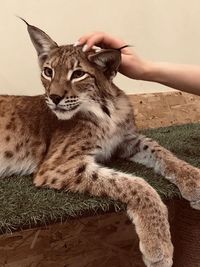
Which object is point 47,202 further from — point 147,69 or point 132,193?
point 147,69

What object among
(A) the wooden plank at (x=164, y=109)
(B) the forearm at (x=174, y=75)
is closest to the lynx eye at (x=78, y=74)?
(B) the forearm at (x=174, y=75)

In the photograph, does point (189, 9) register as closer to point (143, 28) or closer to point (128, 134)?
point (143, 28)

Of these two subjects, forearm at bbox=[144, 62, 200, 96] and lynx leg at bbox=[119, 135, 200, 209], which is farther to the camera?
forearm at bbox=[144, 62, 200, 96]

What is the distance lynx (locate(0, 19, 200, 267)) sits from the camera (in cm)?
119

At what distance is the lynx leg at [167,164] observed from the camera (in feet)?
4.15

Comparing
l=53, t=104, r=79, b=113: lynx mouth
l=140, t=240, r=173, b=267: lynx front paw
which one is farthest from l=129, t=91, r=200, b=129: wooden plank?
l=140, t=240, r=173, b=267: lynx front paw

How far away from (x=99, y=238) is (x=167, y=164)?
0.64 m

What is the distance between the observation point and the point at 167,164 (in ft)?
4.58

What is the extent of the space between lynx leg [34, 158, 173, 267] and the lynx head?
16 centimetres

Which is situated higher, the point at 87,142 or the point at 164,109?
the point at 87,142

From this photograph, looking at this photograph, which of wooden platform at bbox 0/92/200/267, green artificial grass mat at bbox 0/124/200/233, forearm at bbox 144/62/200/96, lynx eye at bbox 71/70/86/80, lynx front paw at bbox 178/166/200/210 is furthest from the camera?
wooden platform at bbox 0/92/200/267

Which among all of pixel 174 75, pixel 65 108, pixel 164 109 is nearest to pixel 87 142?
pixel 65 108

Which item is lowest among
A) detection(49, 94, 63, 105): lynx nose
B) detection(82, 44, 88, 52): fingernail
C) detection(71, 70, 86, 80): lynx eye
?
detection(49, 94, 63, 105): lynx nose

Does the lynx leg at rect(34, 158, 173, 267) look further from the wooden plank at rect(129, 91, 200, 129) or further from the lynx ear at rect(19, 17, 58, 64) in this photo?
the wooden plank at rect(129, 91, 200, 129)
